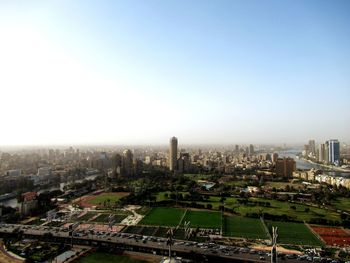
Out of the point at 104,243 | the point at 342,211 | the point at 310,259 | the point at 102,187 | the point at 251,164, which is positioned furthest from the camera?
the point at 251,164

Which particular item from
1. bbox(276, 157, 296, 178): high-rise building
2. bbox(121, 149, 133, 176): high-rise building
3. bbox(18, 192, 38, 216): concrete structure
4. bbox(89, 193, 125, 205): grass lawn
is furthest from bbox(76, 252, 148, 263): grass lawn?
bbox(276, 157, 296, 178): high-rise building

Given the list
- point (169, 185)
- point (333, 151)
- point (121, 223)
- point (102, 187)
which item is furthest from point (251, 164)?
point (121, 223)

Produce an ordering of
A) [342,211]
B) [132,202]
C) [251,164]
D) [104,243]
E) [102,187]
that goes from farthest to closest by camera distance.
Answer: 1. [251,164]
2. [102,187]
3. [132,202]
4. [342,211]
5. [104,243]

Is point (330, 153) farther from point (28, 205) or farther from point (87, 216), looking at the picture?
point (28, 205)

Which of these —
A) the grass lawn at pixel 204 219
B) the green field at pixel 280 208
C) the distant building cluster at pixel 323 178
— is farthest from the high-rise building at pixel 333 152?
the grass lawn at pixel 204 219

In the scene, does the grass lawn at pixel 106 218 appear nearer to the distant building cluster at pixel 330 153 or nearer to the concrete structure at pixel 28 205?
the concrete structure at pixel 28 205

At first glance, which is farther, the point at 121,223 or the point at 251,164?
the point at 251,164

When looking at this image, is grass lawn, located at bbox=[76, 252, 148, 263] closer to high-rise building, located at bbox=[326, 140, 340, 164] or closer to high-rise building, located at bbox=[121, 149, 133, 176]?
high-rise building, located at bbox=[121, 149, 133, 176]

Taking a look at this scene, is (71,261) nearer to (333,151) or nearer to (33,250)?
(33,250)
